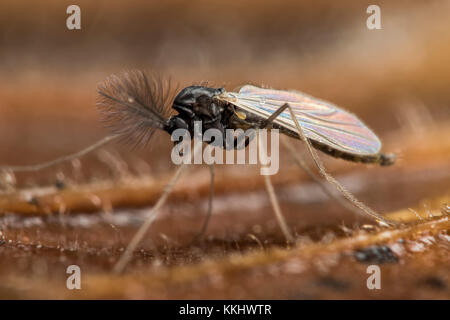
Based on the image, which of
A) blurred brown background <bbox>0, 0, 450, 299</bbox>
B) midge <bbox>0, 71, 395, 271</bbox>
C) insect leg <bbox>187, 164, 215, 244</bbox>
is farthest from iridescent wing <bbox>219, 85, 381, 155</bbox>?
insect leg <bbox>187, 164, 215, 244</bbox>

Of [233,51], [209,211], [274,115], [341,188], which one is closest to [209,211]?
[209,211]

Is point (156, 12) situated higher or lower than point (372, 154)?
higher

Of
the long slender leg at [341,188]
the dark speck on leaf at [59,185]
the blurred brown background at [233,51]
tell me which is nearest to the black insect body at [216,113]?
the long slender leg at [341,188]

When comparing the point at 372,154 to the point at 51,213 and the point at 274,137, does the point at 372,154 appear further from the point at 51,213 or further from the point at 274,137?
the point at 51,213

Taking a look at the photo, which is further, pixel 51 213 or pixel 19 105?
pixel 19 105

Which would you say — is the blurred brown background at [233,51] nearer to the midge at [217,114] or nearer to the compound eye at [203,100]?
the midge at [217,114]

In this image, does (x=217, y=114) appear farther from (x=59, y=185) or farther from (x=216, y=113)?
(x=59, y=185)
